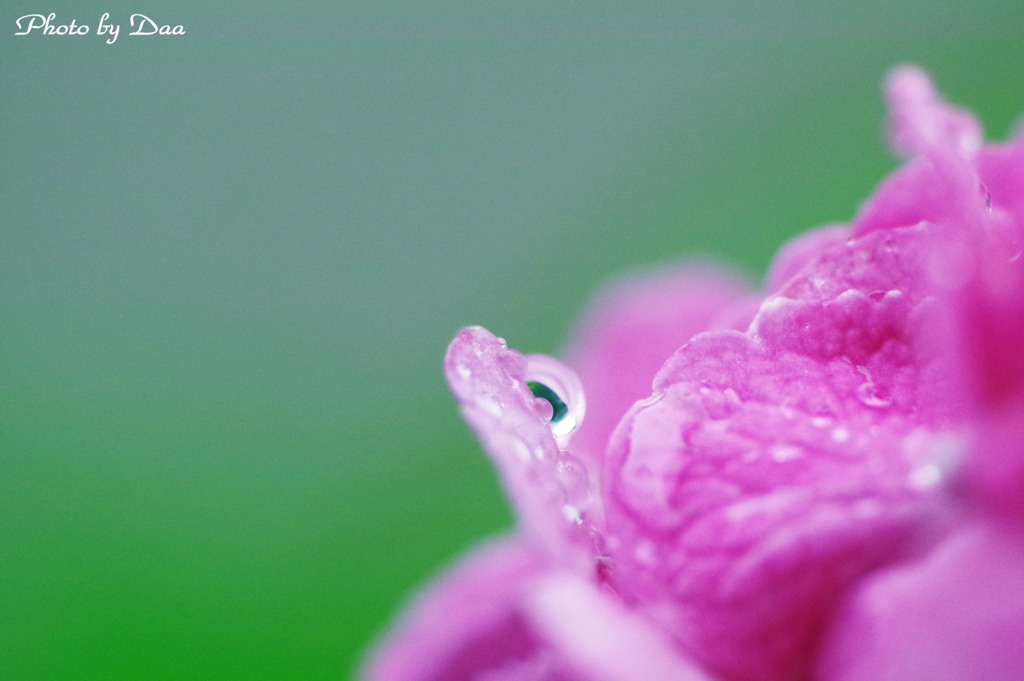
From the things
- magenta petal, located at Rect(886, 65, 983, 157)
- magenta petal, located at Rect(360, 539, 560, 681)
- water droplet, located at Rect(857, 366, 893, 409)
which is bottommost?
magenta petal, located at Rect(360, 539, 560, 681)

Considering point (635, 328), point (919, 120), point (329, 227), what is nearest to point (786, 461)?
point (919, 120)

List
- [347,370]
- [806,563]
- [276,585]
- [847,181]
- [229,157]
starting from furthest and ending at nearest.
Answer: [229,157], [347,370], [847,181], [276,585], [806,563]

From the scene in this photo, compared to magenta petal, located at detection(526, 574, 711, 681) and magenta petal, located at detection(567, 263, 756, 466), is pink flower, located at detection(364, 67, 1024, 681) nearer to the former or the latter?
magenta petal, located at detection(526, 574, 711, 681)

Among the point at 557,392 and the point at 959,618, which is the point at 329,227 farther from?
the point at 959,618

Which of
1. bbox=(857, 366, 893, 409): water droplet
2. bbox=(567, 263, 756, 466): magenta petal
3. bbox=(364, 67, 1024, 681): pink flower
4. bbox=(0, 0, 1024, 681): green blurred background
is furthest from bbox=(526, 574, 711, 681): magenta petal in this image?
bbox=(0, 0, 1024, 681): green blurred background

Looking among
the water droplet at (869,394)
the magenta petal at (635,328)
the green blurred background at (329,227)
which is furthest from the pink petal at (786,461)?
the green blurred background at (329,227)

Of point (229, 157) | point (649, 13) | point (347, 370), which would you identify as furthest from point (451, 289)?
point (649, 13)

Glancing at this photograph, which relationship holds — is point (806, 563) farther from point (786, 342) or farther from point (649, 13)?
point (649, 13)
